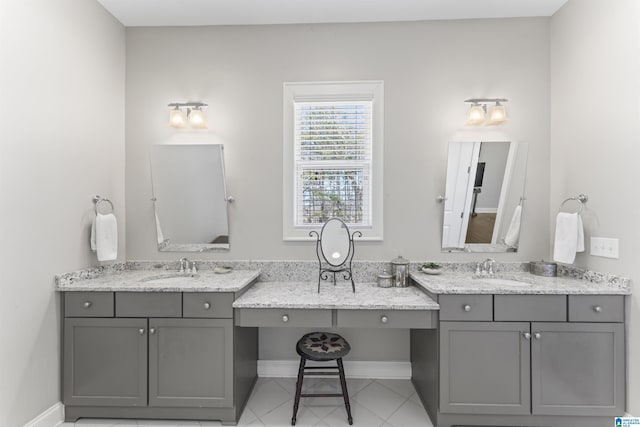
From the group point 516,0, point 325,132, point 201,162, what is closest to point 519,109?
point 516,0

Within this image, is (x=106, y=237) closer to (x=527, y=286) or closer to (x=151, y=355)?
(x=151, y=355)

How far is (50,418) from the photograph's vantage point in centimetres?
197

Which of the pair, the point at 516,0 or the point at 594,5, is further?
the point at 516,0

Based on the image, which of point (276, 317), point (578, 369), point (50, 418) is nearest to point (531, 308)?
point (578, 369)

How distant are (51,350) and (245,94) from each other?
7.32ft

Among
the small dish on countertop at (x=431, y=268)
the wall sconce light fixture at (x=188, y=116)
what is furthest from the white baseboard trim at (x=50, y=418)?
the small dish on countertop at (x=431, y=268)

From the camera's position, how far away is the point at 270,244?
8.71 ft

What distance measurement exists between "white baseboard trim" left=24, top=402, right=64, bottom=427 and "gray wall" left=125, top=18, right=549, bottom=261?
3.68 ft

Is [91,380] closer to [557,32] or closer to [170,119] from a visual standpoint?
[170,119]

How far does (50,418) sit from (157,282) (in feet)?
3.25

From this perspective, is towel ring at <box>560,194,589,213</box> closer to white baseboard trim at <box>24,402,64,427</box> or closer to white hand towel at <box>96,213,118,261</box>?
white hand towel at <box>96,213,118,261</box>

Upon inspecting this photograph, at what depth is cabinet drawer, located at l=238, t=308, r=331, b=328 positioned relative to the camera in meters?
2.03

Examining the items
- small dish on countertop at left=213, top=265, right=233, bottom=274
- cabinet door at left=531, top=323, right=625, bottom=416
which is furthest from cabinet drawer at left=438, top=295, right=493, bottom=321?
small dish on countertop at left=213, top=265, right=233, bottom=274

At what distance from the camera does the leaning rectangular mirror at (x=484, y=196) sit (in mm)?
2533
